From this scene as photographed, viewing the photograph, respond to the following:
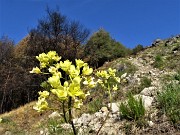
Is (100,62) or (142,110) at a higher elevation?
(100,62)

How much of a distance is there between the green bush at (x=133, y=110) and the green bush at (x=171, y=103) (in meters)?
0.31

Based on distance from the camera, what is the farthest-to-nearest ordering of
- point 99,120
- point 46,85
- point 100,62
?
point 100,62 < point 99,120 < point 46,85

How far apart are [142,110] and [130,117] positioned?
23cm

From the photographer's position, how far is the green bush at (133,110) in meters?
4.90

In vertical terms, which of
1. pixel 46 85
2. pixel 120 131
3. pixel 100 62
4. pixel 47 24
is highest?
pixel 47 24

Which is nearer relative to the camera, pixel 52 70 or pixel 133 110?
pixel 52 70

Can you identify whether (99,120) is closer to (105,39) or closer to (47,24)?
(47,24)

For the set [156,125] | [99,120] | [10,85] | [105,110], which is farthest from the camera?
[10,85]

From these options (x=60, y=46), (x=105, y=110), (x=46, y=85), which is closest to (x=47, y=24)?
(x=60, y=46)

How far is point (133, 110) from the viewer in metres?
5.00

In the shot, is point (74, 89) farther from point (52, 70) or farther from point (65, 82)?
point (52, 70)

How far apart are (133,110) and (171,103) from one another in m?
0.56

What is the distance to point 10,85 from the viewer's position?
22.6m

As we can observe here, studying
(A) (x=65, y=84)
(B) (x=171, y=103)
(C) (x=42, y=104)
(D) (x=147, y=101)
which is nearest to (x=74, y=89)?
(A) (x=65, y=84)
